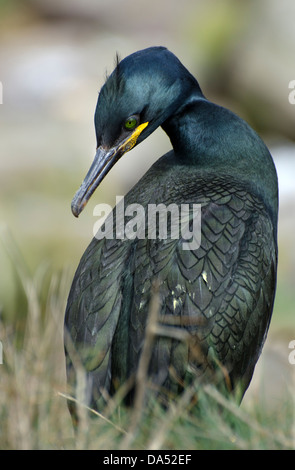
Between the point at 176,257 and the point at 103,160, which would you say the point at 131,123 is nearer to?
the point at 103,160

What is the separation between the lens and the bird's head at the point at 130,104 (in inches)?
162

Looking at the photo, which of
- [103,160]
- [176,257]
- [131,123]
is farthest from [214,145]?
[176,257]

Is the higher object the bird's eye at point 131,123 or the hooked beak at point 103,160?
the bird's eye at point 131,123

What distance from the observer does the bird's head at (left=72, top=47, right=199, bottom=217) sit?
162 inches

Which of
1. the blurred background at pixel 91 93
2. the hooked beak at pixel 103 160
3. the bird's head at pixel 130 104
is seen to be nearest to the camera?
the bird's head at pixel 130 104

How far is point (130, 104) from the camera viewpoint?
414 cm

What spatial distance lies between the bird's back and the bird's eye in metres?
0.47

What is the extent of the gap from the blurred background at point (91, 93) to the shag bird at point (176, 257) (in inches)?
157

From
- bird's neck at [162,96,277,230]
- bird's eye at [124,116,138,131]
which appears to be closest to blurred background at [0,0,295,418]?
bird's neck at [162,96,277,230]

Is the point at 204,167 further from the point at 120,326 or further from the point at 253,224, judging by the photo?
the point at 120,326

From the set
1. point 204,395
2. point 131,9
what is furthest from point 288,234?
point 204,395

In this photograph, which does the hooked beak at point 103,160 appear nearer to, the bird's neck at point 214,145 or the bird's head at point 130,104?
the bird's head at point 130,104

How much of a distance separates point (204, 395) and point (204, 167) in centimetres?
179

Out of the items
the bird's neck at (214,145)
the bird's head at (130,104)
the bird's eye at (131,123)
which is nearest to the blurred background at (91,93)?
the bird's neck at (214,145)
